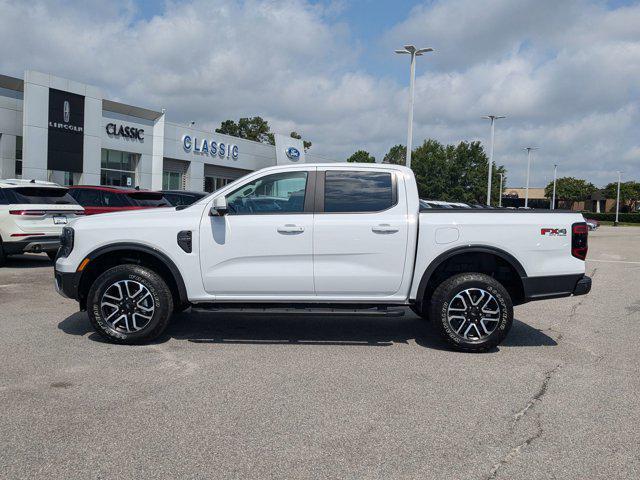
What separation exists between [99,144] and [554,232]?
84.4 ft

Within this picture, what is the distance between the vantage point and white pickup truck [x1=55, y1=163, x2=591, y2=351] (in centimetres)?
579

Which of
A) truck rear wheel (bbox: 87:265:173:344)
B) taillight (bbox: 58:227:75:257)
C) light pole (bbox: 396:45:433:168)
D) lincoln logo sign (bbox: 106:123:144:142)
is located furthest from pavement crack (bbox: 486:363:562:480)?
lincoln logo sign (bbox: 106:123:144:142)

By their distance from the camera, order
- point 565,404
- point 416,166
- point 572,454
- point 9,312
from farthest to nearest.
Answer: point 416,166 → point 9,312 → point 565,404 → point 572,454

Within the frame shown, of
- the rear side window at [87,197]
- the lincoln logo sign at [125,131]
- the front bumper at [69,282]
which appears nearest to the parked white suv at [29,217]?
the rear side window at [87,197]

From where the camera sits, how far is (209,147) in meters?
37.0

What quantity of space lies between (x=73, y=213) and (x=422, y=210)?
26.4 feet

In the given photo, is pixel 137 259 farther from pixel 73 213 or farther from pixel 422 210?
pixel 73 213

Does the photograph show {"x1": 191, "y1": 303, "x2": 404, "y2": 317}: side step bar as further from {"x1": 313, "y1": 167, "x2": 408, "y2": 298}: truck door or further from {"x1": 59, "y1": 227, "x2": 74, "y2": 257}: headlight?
{"x1": 59, "y1": 227, "x2": 74, "y2": 257}: headlight

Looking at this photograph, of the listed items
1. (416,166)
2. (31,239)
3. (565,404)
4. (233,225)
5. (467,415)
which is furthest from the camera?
(416,166)

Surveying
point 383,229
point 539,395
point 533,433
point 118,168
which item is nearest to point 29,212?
point 383,229

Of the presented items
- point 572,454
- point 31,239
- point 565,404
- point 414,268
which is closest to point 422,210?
point 414,268

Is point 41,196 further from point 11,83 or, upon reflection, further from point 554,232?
point 11,83

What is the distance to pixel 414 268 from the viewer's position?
19.2 feet

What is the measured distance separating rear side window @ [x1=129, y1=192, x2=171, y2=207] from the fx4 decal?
32.6ft
